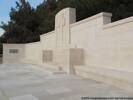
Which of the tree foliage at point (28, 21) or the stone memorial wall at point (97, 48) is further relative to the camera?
the tree foliage at point (28, 21)

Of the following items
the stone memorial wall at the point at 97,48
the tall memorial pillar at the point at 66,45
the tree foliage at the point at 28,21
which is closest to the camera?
the stone memorial wall at the point at 97,48

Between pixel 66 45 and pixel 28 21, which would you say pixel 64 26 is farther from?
pixel 28 21

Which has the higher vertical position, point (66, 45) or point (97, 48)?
point (66, 45)

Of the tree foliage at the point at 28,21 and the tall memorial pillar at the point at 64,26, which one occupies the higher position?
the tree foliage at the point at 28,21

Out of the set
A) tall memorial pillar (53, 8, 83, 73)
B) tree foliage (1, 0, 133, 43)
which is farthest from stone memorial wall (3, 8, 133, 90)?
tree foliage (1, 0, 133, 43)

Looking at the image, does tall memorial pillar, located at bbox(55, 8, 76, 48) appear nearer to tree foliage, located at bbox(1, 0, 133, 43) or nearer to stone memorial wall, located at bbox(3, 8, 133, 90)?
stone memorial wall, located at bbox(3, 8, 133, 90)

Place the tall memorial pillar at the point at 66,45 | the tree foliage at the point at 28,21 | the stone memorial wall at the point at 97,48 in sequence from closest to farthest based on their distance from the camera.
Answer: the stone memorial wall at the point at 97,48 < the tall memorial pillar at the point at 66,45 < the tree foliage at the point at 28,21

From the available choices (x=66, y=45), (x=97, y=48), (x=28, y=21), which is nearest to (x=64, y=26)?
(x=66, y=45)

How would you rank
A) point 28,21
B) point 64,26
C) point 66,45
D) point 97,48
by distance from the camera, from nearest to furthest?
1. point 97,48
2. point 66,45
3. point 64,26
4. point 28,21

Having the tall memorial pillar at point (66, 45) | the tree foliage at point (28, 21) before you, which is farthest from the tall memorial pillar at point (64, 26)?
the tree foliage at point (28, 21)

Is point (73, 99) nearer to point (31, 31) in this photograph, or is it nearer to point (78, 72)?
point (78, 72)

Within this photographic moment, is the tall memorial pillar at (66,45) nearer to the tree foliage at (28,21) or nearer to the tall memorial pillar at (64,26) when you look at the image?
the tall memorial pillar at (64,26)

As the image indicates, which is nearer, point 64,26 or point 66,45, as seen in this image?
point 66,45

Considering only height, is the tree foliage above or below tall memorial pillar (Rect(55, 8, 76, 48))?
above
